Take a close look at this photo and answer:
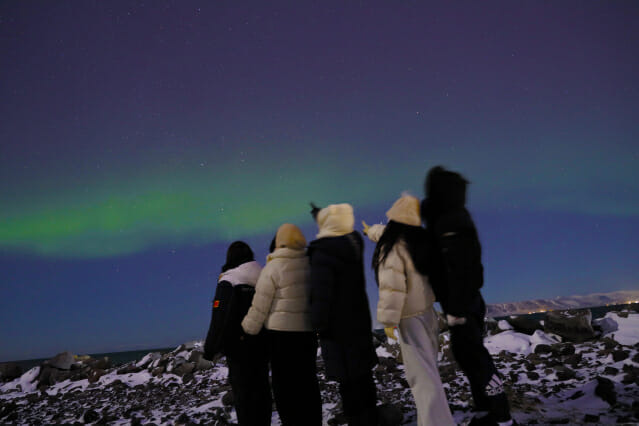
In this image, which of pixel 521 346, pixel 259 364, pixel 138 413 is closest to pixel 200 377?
pixel 138 413

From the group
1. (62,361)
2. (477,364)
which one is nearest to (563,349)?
(477,364)

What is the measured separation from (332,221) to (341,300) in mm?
905

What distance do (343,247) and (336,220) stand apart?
339 mm

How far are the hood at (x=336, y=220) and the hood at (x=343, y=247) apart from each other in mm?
72

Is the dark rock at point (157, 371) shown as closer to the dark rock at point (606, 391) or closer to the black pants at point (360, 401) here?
the black pants at point (360, 401)

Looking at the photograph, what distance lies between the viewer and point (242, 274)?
5.23m

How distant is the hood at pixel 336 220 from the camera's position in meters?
4.60

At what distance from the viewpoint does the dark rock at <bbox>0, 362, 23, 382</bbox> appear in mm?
16859

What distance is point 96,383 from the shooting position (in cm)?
1346

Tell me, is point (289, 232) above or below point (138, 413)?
above

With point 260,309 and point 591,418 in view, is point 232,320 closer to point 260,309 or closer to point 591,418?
point 260,309

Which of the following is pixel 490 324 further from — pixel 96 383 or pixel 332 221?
pixel 96 383

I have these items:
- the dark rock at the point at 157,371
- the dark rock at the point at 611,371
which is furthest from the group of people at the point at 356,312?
the dark rock at the point at 157,371

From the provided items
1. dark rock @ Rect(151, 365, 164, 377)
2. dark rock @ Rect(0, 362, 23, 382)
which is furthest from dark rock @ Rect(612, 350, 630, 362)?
dark rock @ Rect(0, 362, 23, 382)
